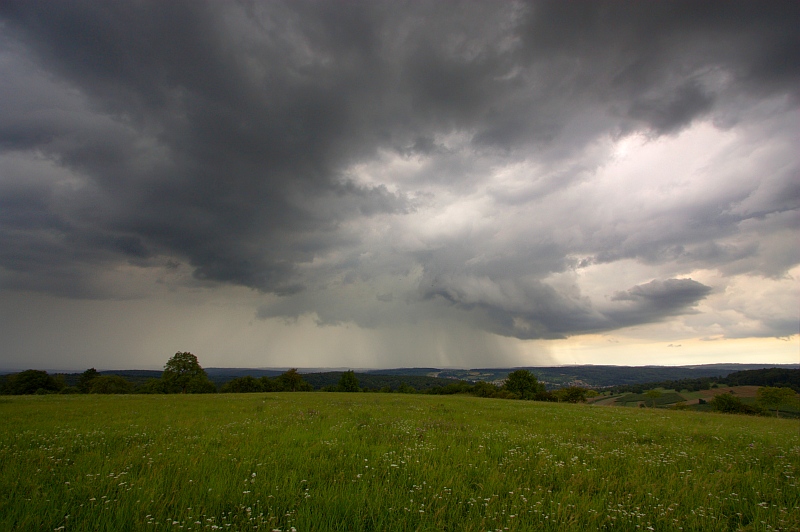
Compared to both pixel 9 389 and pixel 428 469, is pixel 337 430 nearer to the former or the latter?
pixel 428 469

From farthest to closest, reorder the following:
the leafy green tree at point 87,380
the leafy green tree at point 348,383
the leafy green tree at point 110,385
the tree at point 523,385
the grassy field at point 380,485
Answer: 1. the leafy green tree at point 348,383
2. the leafy green tree at point 87,380
3. the leafy green tree at point 110,385
4. the tree at point 523,385
5. the grassy field at point 380,485

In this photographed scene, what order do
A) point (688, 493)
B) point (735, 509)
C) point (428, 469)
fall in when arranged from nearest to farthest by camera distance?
1. point (735, 509)
2. point (688, 493)
3. point (428, 469)

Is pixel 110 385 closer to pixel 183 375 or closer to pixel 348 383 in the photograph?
pixel 183 375

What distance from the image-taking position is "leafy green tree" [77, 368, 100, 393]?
92688mm

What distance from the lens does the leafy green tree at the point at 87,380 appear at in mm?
92688

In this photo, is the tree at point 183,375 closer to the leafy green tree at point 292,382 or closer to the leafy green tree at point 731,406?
the leafy green tree at point 292,382

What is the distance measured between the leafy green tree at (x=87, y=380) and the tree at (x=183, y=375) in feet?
109

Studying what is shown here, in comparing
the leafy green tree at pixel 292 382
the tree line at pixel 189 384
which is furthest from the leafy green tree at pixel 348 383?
the leafy green tree at pixel 292 382

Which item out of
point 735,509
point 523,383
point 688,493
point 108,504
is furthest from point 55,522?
point 523,383

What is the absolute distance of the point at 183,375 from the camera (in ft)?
255

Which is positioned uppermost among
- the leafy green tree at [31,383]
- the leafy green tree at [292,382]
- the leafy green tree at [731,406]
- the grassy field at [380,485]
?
the grassy field at [380,485]

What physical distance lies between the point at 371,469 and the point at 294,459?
1.93m

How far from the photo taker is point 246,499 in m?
5.17

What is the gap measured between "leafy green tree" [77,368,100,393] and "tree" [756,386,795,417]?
15384cm
